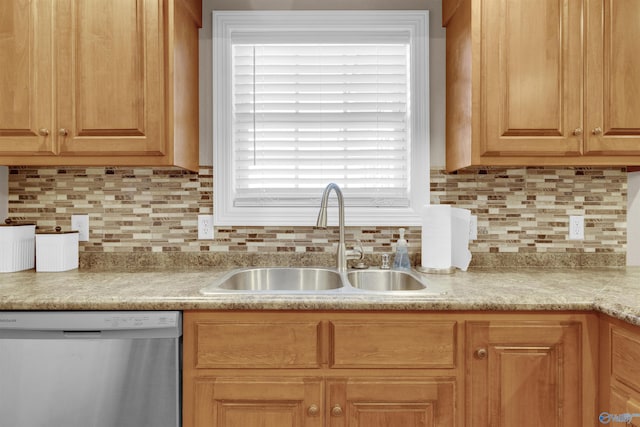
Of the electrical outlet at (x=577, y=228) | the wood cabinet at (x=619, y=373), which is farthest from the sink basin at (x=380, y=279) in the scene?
the electrical outlet at (x=577, y=228)

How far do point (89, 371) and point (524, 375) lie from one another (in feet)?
4.59

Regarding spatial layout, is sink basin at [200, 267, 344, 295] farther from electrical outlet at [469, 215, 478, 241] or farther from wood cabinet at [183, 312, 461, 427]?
electrical outlet at [469, 215, 478, 241]

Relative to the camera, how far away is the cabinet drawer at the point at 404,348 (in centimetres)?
135

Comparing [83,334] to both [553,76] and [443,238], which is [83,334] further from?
[553,76]

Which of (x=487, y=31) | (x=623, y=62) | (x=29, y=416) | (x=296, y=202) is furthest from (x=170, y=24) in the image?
(x=623, y=62)

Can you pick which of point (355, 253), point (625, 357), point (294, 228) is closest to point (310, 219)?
point (294, 228)

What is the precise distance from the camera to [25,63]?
64.7 inches

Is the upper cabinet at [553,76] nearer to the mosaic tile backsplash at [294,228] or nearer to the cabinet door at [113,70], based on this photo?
the mosaic tile backsplash at [294,228]

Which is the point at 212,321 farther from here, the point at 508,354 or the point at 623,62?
the point at 623,62

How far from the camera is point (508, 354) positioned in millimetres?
1348

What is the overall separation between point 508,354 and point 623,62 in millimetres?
1237

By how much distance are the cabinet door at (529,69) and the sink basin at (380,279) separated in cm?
65

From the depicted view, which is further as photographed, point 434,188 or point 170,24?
point 434,188

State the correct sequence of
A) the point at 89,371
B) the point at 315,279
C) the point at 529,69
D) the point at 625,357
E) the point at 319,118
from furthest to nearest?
the point at 319,118, the point at 315,279, the point at 529,69, the point at 89,371, the point at 625,357
